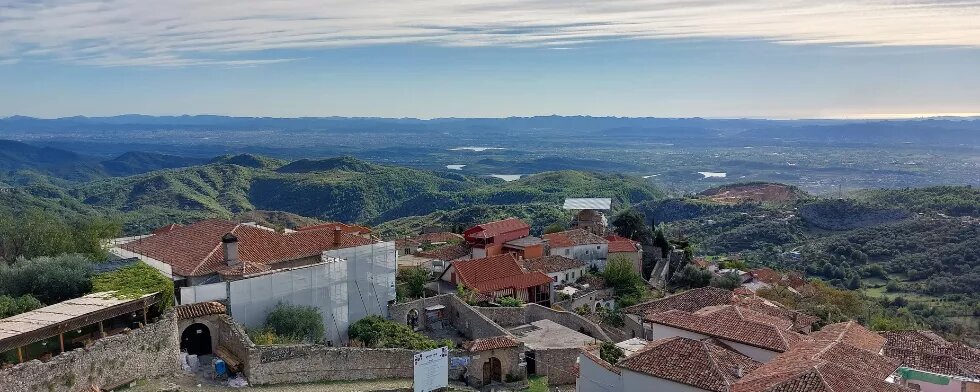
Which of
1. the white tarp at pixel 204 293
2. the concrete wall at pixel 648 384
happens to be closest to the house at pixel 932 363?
the concrete wall at pixel 648 384

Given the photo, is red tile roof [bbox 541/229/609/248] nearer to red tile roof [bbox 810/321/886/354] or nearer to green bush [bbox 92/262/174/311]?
red tile roof [bbox 810/321/886/354]

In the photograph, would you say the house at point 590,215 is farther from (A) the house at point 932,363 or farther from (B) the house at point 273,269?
(A) the house at point 932,363

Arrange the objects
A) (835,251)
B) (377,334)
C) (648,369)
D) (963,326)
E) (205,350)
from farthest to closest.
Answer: (835,251) → (963,326) → (377,334) → (205,350) → (648,369)

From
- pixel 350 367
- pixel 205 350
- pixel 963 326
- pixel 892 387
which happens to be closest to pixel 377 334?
pixel 350 367

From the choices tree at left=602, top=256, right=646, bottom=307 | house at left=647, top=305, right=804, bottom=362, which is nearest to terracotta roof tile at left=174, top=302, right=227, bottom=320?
house at left=647, top=305, right=804, bottom=362

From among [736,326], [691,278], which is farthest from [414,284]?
[691,278]

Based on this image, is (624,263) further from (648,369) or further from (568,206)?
(648,369)
